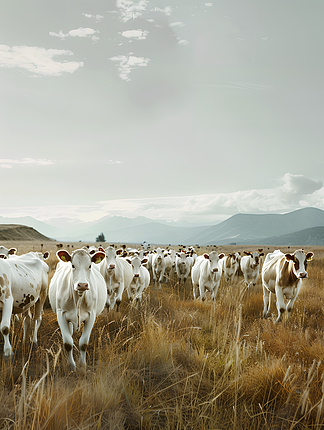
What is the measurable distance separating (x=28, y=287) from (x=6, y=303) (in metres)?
0.90

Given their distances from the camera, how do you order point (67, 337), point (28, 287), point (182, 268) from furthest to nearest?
1. point (182, 268)
2. point (28, 287)
3. point (67, 337)

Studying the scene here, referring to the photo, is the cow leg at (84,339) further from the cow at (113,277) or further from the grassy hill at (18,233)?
the grassy hill at (18,233)

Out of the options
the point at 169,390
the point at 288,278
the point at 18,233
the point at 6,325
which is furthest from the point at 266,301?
the point at 18,233

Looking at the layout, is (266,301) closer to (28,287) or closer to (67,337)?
(67,337)

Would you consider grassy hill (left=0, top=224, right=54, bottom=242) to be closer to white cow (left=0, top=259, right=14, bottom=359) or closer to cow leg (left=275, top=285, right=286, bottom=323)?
white cow (left=0, top=259, right=14, bottom=359)

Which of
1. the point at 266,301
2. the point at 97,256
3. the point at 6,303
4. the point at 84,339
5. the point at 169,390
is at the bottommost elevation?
the point at 266,301

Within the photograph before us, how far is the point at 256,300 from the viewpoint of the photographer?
1055cm

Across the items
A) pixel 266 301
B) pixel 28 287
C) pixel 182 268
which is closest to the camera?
pixel 28 287

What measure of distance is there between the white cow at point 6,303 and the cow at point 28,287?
36 cm

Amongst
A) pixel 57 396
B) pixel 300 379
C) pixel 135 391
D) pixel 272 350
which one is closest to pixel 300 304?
pixel 272 350

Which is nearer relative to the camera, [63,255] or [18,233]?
[63,255]

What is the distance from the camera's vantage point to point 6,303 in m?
4.97

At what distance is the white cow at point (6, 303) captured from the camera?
15.5ft

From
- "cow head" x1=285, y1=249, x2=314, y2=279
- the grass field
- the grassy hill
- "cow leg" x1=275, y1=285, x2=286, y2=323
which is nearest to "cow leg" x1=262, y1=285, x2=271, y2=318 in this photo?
"cow leg" x1=275, y1=285, x2=286, y2=323
